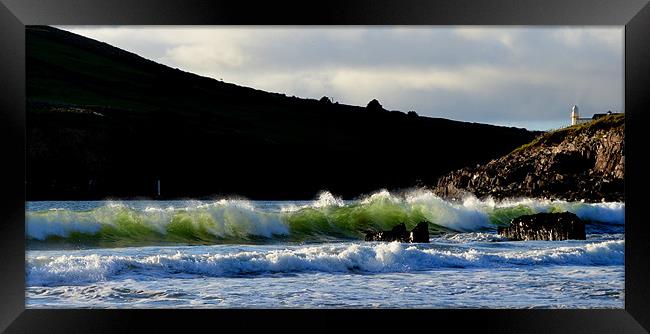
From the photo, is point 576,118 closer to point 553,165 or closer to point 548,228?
point 553,165

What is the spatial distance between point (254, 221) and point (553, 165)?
41.2ft

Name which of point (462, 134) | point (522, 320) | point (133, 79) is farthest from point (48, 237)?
point (133, 79)

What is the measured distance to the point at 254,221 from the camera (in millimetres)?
14133

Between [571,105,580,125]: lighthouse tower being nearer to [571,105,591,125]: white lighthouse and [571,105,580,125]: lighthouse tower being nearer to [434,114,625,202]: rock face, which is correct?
[571,105,591,125]: white lighthouse

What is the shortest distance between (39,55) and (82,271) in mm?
31098

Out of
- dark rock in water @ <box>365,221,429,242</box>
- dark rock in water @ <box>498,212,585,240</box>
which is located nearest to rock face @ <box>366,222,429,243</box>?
dark rock in water @ <box>365,221,429,242</box>

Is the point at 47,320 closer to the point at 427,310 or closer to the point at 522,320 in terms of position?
the point at 427,310

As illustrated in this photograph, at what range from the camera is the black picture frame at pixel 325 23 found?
470 centimetres

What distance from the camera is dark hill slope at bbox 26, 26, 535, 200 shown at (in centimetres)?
2762

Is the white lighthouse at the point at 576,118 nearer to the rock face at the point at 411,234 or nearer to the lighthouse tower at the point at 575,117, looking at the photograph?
the lighthouse tower at the point at 575,117

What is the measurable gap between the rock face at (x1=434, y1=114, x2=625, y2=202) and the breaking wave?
17.6 ft

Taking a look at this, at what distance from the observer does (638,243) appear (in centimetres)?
488

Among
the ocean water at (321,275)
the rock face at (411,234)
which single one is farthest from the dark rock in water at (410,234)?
the ocean water at (321,275)

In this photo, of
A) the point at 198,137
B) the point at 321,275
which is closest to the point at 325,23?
the point at 321,275
